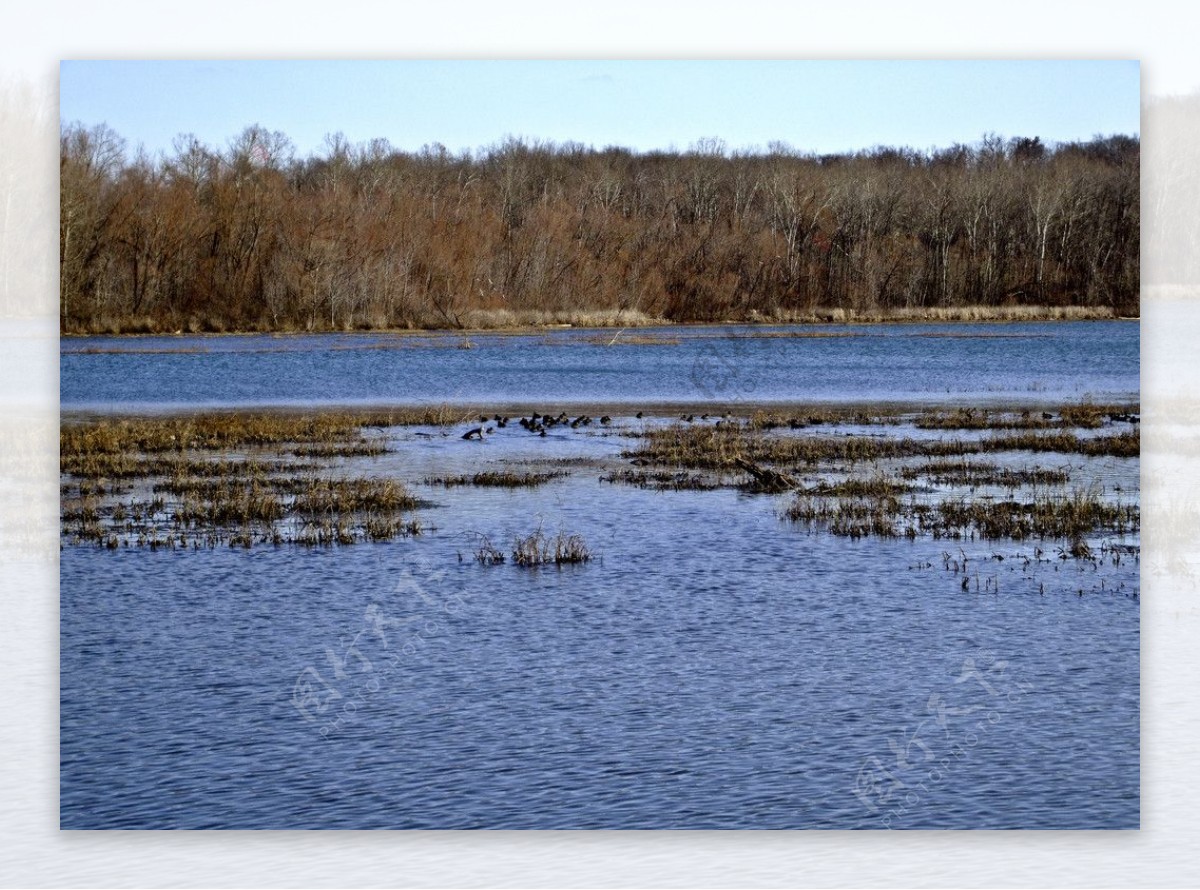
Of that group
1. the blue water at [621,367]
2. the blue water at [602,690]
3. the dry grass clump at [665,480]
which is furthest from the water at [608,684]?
the blue water at [621,367]

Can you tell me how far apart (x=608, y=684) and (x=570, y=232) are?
41.0 m

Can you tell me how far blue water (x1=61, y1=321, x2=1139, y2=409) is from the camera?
1790 inches

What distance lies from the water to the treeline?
648 cm

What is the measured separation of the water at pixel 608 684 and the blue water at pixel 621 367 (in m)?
20.9

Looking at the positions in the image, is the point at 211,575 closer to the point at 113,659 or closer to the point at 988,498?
the point at 113,659

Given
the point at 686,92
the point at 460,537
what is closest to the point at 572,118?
the point at 686,92

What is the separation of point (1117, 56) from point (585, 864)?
33.0ft

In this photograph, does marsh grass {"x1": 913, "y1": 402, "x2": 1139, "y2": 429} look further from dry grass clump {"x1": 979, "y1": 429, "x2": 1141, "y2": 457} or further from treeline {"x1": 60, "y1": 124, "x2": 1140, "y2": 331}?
treeline {"x1": 60, "y1": 124, "x2": 1140, "y2": 331}

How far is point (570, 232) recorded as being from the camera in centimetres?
5538

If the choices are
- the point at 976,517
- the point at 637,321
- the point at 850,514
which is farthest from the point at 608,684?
the point at 637,321

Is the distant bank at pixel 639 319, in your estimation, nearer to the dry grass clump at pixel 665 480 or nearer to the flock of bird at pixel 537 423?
the flock of bird at pixel 537 423

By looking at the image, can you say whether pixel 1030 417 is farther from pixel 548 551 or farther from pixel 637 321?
pixel 637 321

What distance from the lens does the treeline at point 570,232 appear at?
32156 mm

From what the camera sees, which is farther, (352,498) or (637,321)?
(637,321)
